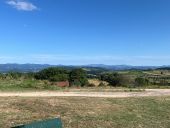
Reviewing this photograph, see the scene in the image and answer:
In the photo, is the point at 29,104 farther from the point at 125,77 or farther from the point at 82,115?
the point at 125,77

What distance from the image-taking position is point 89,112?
17.1 m

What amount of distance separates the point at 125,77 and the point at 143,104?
2427 cm

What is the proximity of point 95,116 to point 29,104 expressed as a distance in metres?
3.33

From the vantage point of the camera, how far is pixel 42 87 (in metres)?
29.3

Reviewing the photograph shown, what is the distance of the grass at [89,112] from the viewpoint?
49.0 feet

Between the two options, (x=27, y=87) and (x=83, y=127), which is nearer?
(x=83, y=127)

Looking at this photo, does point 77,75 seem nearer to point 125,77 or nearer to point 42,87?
point 125,77

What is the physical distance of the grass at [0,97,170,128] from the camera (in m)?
14.9

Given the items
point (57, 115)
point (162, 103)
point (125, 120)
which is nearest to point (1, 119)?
point (57, 115)

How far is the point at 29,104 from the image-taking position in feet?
58.5

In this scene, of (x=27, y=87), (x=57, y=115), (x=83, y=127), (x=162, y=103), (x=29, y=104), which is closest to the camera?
(x=83, y=127)

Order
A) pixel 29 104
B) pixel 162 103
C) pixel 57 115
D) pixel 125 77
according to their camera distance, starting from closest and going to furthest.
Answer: pixel 57 115, pixel 29 104, pixel 162 103, pixel 125 77

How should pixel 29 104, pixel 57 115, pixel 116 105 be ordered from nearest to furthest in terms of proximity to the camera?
1. pixel 57 115
2. pixel 29 104
3. pixel 116 105

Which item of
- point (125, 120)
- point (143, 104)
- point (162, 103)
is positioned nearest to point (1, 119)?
point (125, 120)
